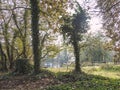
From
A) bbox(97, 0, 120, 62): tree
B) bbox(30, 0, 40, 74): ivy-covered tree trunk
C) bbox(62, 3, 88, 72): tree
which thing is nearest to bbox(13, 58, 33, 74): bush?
bbox(30, 0, 40, 74): ivy-covered tree trunk

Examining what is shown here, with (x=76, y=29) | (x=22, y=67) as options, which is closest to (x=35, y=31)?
(x=22, y=67)

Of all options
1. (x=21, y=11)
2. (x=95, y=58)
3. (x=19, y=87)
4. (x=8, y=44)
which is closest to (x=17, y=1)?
(x=21, y=11)

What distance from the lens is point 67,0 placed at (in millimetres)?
19859

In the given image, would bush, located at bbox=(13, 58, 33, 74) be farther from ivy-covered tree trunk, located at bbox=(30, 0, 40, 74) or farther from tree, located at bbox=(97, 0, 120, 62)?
tree, located at bbox=(97, 0, 120, 62)

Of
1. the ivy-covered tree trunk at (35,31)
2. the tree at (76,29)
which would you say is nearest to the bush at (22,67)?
the ivy-covered tree trunk at (35,31)

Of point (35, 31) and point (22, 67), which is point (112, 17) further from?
point (22, 67)

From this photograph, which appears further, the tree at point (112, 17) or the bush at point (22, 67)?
the bush at point (22, 67)

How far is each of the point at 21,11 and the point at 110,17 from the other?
2052 centimetres

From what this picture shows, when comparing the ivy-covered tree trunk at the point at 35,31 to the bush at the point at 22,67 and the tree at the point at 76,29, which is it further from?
the tree at the point at 76,29

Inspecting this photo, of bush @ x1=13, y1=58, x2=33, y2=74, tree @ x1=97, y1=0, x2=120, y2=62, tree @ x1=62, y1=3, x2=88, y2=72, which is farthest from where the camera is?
tree @ x1=62, y1=3, x2=88, y2=72

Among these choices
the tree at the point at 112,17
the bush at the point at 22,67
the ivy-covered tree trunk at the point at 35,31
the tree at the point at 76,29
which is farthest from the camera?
the tree at the point at 76,29

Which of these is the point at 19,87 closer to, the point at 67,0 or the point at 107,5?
the point at 107,5

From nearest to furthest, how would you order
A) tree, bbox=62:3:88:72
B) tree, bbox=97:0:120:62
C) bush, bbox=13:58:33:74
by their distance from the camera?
tree, bbox=97:0:120:62 → bush, bbox=13:58:33:74 → tree, bbox=62:3:88:72

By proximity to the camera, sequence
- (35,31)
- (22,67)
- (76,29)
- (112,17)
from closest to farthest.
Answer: (112,17) → (35,31) → (22,67) → (76,29)
